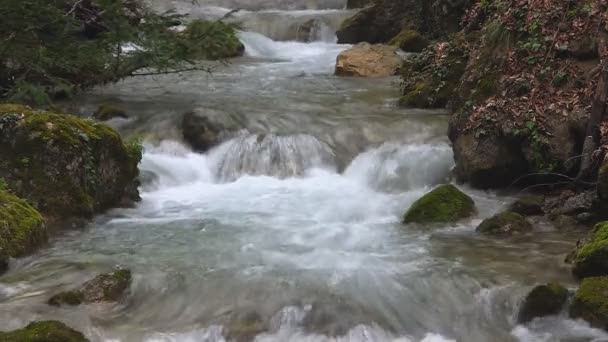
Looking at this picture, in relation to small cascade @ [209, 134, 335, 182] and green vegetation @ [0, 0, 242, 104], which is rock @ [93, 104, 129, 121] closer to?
green vegetation @ [0, 0, 242, 104]

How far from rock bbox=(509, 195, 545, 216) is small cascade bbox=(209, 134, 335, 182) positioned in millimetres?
3610

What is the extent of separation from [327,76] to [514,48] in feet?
27.6

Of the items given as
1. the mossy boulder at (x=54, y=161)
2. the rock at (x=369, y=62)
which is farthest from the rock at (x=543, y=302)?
the rock at (x=369, y=62)

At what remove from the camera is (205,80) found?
1778 centimetres

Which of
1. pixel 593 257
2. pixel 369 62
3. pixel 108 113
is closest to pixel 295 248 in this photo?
pixel 593 257

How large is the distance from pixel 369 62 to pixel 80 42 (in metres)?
8.98

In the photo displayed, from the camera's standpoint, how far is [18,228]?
285 inches

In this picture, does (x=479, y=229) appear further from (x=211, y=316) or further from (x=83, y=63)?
(x=83, y=63)

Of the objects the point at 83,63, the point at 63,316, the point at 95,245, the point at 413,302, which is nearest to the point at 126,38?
the point at 83,63

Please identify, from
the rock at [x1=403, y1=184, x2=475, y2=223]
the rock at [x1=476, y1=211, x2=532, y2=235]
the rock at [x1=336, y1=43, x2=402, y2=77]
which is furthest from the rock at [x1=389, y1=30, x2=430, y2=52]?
the rock at [x1=476, y1=211, x2=532, y2=235]

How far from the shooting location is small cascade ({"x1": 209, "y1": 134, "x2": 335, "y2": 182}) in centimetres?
1135

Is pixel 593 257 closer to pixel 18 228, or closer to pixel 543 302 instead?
pixel 543 302

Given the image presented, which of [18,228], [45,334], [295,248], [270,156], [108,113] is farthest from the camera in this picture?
[108,113]

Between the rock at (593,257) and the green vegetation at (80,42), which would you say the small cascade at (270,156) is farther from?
the rock at (593,257)
